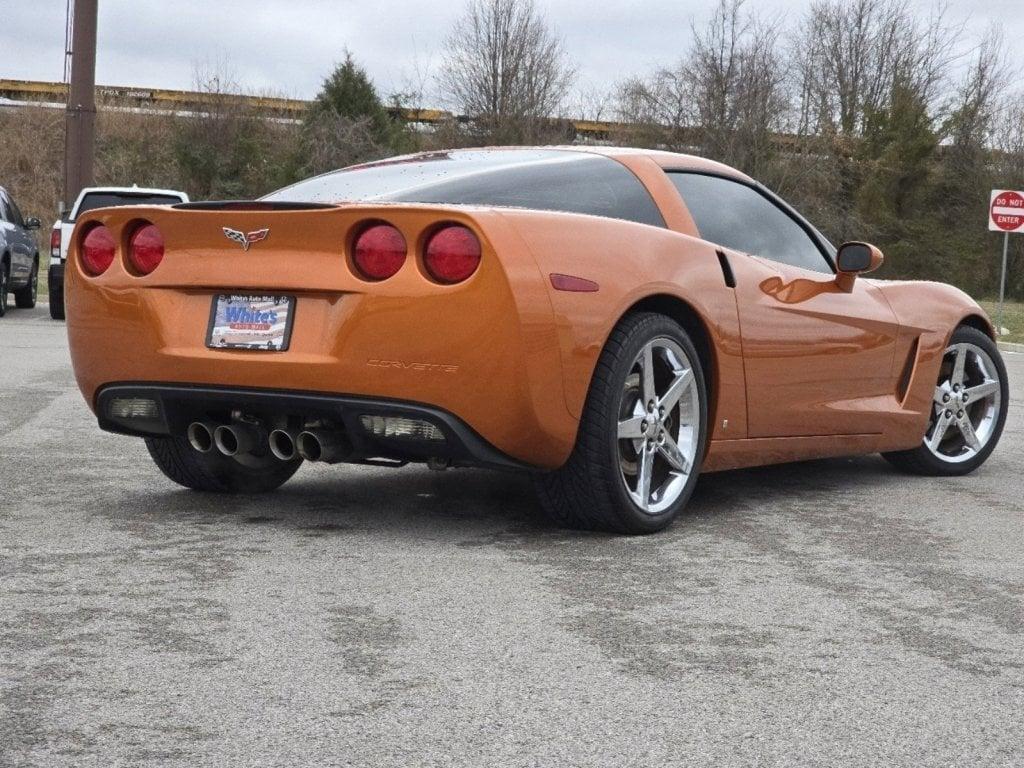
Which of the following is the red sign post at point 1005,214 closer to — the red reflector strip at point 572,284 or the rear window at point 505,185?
the rear window at point 505,185

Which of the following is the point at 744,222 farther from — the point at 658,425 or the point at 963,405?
the point at 963,405

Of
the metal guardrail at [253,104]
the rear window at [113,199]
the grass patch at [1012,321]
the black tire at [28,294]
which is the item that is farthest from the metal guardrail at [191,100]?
the rear window at [113,199]

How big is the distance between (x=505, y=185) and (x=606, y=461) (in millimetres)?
979

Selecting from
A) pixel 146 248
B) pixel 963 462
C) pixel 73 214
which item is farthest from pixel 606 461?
pixel 73 214

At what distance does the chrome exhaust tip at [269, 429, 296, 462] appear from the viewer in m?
5.12

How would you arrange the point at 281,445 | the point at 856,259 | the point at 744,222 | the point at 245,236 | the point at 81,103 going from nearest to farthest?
1. the point at 245,236
2. the point at 281,445
3. the point at 744,222
4. the point at 856,259
5. the point at 81,103

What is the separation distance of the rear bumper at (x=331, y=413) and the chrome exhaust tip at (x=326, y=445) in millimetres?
46

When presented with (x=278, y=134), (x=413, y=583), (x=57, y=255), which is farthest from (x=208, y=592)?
(x=278, y=134)

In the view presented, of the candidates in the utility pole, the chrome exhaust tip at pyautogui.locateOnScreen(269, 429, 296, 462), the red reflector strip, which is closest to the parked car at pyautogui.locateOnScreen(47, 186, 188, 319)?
the utility pole

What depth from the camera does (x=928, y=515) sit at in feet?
19.6

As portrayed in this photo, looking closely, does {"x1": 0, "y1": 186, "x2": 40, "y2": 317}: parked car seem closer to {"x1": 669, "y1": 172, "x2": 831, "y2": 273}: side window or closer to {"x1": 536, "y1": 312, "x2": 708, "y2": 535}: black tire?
{"x1": 669, "y1": 172, "x2": 831, "y2": 273}: side window

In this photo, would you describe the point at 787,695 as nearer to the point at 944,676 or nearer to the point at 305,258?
the point at 944,676

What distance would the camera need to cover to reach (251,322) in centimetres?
494

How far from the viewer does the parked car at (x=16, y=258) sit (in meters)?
19.7
